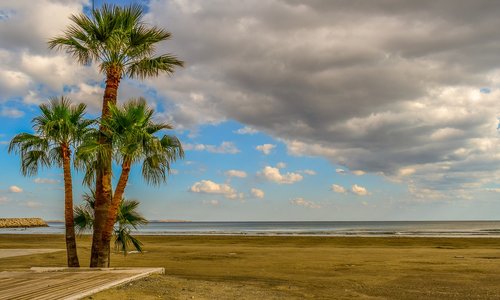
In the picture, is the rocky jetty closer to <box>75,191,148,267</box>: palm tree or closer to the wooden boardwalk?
<box>75,191,148,267</box>: palm tree

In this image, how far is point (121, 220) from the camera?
51.4 feet

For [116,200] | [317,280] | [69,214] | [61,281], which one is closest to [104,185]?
[116,200]

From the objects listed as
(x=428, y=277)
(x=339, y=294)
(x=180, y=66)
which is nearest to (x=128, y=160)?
(x=180, y=66)

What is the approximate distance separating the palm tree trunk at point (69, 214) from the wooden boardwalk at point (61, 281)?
1230mm

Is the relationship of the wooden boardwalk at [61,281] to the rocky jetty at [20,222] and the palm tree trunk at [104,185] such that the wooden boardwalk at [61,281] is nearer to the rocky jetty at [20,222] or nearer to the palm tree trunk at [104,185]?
the palm tree trunk at [104,185]

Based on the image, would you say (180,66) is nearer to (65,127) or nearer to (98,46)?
(98,46)

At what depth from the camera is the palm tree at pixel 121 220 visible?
15.6 metres

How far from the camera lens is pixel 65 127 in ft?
50.8

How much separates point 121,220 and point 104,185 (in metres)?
1.47

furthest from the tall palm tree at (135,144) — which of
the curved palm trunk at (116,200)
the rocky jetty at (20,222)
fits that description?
the rocky jetty at (20,222)

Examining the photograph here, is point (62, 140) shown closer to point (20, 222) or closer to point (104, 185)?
point (104, 185)

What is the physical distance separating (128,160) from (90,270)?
3.61 metres

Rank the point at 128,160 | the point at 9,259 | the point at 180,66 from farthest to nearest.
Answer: the point at 9,259 < the point at 180,66 < the point at 128,160

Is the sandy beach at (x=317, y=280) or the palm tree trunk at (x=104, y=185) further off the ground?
the palm tree trunk at (x=104, y=185)
